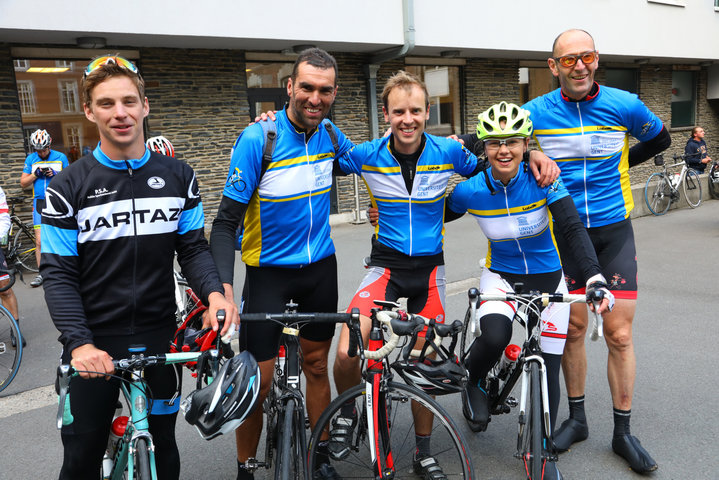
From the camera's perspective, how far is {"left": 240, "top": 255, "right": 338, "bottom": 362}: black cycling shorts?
313 centimetres

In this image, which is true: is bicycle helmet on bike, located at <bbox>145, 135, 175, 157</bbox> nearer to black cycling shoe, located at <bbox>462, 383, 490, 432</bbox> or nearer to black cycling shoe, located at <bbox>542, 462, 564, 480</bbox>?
black cycling shoe, located at <bbox>462, 383, 490, 432</bbox>

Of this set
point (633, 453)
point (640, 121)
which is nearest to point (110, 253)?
point (633, 453)

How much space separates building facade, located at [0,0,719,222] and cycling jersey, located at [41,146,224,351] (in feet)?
25.9

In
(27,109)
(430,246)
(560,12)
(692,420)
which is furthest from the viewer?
(560,12)

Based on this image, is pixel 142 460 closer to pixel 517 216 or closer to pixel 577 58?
pixel 517 216

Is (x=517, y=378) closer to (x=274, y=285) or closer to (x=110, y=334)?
(x=274, y=285)

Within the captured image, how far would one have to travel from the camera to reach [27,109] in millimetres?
10250

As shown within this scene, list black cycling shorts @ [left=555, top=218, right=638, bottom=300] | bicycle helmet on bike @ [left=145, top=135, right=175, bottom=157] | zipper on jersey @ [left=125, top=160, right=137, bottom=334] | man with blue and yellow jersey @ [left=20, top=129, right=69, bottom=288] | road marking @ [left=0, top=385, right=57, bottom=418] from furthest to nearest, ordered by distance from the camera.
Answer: man with blue and yellow jersey @ [left=20, top=129, right=69, bottom=288], bicycle helmet on bike @ [left=145, top=135, right=175, bottom=157], road marking @ [left=0, top=385, right=57, bottom=418], black cycling shorts @ [left=555, top=218, right=638, bottom=300], zipper on jersey @ [left=125, top=160, right=137, bottom=334]

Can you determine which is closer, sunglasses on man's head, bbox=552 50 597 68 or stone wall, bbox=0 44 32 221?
sunglasses on man's head, bbox=552 50 597 68

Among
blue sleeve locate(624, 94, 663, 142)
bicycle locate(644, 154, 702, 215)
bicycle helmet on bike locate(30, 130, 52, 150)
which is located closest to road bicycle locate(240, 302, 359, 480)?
blue sleeve locate(624, 94, 663, 142)

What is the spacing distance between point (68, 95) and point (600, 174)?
32.5ft

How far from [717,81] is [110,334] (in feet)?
84.4

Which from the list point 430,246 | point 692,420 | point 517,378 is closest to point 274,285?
point 430,246

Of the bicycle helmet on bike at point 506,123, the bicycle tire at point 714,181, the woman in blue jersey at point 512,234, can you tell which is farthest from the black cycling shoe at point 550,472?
the bicycle tire at point 714,181
